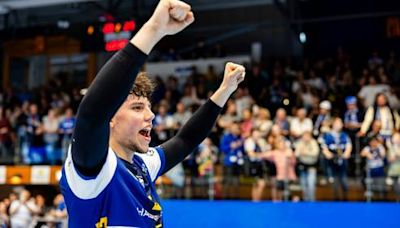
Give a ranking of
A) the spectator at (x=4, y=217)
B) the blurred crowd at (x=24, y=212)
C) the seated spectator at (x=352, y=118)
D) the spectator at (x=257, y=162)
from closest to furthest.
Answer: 1. the spectator at (x=257, y=162)
2. the seated spectator at (x=352, y=118)
3. the spectator at (x=4, y=217)
4. the blurred crowd at (x=24, y=212)

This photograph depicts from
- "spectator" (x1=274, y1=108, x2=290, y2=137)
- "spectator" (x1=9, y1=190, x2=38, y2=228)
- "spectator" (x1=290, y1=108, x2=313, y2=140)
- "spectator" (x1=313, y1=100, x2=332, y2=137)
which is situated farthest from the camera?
"spectator" (x1=9, y1=190, x2=38, y2=228)

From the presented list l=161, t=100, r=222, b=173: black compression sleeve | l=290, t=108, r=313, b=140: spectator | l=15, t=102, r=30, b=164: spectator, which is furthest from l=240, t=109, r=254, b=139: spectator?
l=161, t=100, r=222, b=173: black compression sleeve

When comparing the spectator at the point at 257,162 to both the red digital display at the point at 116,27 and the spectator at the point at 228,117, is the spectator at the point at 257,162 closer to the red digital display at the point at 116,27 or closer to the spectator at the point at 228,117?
the spectator at the point at 228,117

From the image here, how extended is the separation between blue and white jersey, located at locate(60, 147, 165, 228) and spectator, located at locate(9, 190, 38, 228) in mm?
10302

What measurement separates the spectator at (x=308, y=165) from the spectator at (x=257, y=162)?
66 cm

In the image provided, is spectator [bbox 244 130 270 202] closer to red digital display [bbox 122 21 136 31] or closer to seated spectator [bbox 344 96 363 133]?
seated spectator [bbox 344 96 363 133]

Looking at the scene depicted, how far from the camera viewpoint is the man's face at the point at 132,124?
2.19 m

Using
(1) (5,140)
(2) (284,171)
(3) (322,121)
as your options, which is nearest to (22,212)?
(1) (5,140)

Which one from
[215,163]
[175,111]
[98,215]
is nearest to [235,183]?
[215,163]

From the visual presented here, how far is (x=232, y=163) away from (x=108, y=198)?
8864 millimetres

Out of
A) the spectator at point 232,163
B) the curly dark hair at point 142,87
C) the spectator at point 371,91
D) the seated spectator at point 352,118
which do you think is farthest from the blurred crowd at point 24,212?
the curly dark hair at point 142,87

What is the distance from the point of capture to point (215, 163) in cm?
1095

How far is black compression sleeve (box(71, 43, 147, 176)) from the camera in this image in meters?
1.70

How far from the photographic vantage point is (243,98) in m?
13.4
